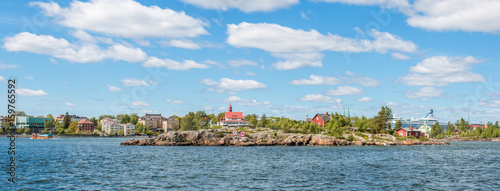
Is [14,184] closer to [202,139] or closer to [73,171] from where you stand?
[73,171]

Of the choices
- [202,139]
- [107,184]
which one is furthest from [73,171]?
[202,139]

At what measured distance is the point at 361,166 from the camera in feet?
198

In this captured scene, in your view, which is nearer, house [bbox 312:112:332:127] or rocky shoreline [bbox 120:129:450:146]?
rocky shoreline [bbox 120:129:450:146]

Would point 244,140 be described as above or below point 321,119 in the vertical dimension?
below

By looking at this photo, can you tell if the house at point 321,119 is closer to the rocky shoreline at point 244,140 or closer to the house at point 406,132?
the house at point 406,132

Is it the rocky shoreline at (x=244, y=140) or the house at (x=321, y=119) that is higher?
the house at (x=321, y=119)

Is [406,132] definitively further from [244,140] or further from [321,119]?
[244,140]

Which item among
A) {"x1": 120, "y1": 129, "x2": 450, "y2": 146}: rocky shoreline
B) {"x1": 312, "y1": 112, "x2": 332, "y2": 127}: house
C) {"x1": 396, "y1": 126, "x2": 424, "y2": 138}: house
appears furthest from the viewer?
{"x1": 312, "y1": 112, "x2": 332, "y2": 127}: house

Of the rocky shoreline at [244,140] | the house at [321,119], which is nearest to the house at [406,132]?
the house at [321,119]

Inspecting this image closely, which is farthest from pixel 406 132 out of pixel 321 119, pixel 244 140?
pixel 244 140

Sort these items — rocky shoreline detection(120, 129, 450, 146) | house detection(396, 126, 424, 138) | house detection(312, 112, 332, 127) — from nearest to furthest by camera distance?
rocky shoreline detection(120, 129, 450, 146) < house detection(396, 126, 424, 138) < house detection(312, 112, 332, 127)

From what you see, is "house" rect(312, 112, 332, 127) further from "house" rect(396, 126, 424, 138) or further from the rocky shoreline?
the rocky shoreline

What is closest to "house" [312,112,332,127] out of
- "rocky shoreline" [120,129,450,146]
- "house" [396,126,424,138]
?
"house" [396,126,424,138]

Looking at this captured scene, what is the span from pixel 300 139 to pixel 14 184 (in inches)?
3749
